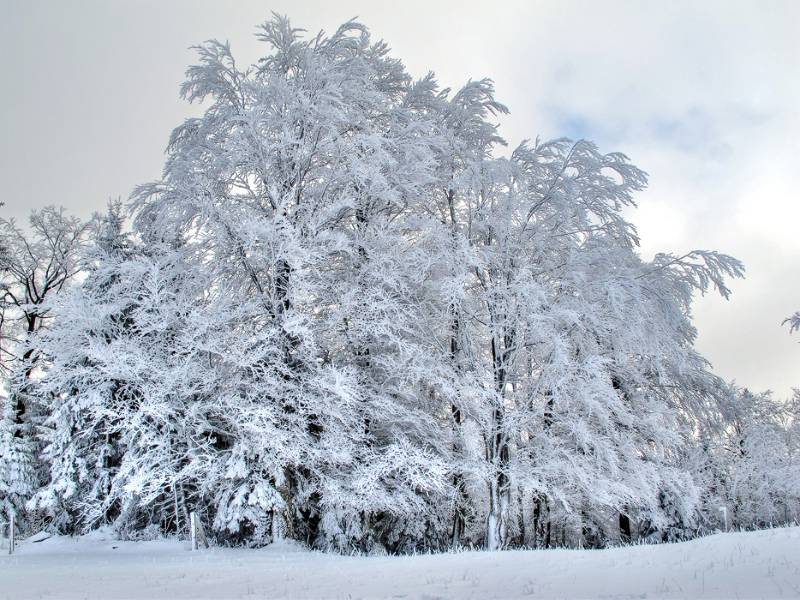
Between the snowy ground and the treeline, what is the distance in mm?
2941

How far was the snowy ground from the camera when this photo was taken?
6.58 meters

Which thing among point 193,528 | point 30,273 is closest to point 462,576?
point 193,528

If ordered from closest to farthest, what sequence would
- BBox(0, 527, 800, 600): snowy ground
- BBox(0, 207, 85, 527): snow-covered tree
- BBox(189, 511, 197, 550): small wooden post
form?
1. BBox(0, 527, 800, 600): snowy ground
2. BBox(189, 511, 197, 550): small wooden post
3. BBox(0, 207, 85, 527): snow-covered tree

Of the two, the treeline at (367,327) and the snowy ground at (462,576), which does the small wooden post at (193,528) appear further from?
the snowy ground at (462,576)

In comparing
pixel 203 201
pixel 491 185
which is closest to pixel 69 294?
pixel 203 201

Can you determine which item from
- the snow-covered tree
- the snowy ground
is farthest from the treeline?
the snow-covered tree

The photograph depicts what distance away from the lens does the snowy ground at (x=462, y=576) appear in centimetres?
658

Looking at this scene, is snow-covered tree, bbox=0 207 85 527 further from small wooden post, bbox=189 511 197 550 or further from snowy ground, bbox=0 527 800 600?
snowy ground, bbox=0 527 800 600

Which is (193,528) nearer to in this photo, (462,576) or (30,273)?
(462,576)

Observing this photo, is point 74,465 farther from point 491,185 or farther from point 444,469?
point 491,185

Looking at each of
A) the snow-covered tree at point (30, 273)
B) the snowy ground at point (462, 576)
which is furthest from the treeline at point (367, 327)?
the snow-covered tree at point (30, 273)

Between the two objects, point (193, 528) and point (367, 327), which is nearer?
point (193, 528)

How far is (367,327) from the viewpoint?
549 inches

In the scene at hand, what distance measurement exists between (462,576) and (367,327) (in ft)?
22.6
